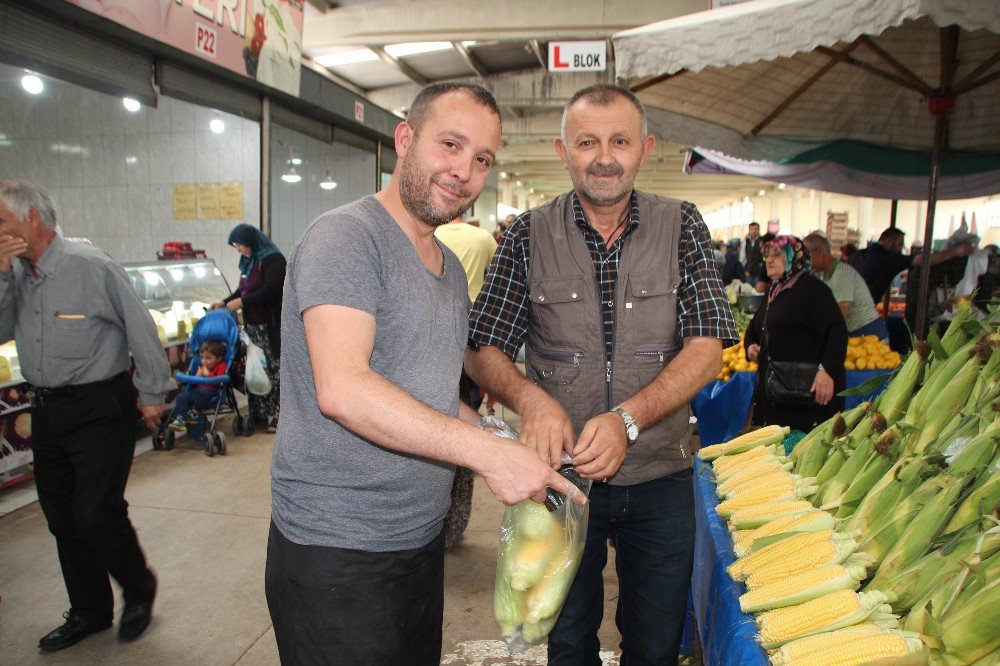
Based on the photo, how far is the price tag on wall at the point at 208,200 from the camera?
32.3 feet

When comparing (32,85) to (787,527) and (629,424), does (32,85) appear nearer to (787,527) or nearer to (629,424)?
(629,424)

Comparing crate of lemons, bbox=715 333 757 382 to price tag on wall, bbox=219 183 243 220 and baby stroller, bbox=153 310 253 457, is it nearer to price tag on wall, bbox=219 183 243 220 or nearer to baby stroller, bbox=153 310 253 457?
baby stroller, bbox=153 310 253 457

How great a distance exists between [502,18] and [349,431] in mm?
11354

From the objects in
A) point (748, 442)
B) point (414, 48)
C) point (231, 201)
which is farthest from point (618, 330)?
point (414, 48)

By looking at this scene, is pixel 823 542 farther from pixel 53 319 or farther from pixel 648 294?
pixel 53 319

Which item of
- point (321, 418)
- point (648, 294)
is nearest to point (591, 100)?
point (648, 294)

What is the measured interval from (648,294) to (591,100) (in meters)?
0.65

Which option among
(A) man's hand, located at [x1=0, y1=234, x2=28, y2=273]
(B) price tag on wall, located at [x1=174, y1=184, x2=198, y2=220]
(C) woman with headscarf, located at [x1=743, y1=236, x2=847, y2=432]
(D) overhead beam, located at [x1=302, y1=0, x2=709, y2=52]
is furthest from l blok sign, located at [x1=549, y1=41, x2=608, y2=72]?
(A) man's hand, located at [x1=0, y1=234, x2=28, y2=273]

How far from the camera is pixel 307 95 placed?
352 inches

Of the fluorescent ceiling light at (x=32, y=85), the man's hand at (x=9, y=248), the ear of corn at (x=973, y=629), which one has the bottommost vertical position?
the ear of corn at (x=973, y=629)

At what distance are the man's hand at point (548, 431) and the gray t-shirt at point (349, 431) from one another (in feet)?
1.02

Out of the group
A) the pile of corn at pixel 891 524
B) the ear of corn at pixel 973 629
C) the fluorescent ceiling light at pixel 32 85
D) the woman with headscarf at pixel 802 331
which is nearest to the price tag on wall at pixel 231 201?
the fluorescent ceiling light at pixel 32 85

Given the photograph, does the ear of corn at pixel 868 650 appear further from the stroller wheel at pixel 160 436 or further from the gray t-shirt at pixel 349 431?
the stroller wheel at pixel 160 436

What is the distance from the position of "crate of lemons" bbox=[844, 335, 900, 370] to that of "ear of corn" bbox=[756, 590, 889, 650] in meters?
4.70
